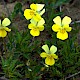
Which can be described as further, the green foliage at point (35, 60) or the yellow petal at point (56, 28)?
the green foliage at point (35, 60)

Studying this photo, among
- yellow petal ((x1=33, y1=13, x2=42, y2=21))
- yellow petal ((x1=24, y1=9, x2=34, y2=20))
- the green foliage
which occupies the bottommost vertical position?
the green foliage

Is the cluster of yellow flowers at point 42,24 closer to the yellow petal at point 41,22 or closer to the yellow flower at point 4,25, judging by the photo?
the yellow petal at point 41,22

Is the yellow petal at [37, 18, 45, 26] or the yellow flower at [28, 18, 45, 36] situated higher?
the yellow petal at [37, 18, 45, 26]

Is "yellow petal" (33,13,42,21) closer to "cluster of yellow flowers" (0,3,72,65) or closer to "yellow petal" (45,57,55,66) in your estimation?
"cluster of yellow flowers" (0,3,72,65)

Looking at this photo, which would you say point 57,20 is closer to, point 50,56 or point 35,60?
point 50,56

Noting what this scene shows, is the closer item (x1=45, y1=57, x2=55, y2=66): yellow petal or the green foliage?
(x1=45, y1=57, x2=55, y2=66): yellow petal

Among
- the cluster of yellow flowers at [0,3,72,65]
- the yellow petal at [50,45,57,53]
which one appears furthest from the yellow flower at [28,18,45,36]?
the yellow petal at [50,45,57,53]

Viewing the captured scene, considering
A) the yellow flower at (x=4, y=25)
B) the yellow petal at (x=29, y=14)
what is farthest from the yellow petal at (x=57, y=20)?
the yellow flower at (x=4, y=25)

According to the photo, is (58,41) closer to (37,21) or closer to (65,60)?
(65,60)

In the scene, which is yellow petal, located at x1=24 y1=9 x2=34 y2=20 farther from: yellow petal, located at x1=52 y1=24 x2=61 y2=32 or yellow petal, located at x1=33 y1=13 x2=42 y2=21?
yellow petal, located at x1=52 y1=24 x2=61 y2=32

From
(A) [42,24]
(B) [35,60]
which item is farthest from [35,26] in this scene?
(B) [35,60]

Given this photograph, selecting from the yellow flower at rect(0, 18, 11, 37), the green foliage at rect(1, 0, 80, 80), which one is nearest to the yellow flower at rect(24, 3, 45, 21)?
the yellow flower at rect(0, 18, 11, 37)

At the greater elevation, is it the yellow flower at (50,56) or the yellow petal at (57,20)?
the yellow petal at (57,20)
